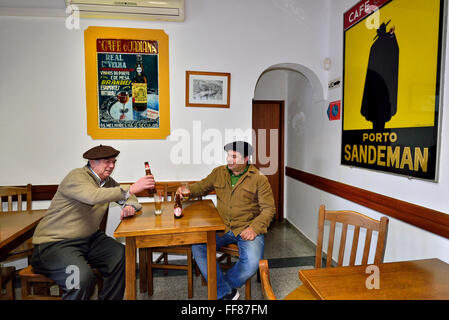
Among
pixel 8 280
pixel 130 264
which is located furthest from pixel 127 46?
pixel 8 280

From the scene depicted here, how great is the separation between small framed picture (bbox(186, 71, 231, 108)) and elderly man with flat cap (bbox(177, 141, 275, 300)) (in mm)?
778

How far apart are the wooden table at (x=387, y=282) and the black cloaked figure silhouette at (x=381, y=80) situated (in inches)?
45.1

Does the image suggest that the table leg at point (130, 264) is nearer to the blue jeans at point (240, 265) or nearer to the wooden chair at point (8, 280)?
the blue jeans at point (240, 265)

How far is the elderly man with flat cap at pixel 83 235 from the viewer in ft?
5.48

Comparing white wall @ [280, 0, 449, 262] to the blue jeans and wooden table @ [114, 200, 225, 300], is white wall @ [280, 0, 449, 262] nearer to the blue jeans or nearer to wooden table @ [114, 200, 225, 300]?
the blue jeans

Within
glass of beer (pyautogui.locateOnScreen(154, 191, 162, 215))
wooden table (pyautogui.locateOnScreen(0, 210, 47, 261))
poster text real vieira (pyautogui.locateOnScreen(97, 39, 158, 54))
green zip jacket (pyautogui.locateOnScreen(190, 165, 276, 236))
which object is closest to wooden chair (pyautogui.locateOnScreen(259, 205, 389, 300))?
green zip jacket (pyautogui.locateOnScreen(190, 165, 276, 236))

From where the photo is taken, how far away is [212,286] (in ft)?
6.09

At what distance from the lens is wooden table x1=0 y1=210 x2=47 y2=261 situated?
1.59m

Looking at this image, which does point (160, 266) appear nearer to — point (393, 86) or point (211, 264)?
point (211, 264)

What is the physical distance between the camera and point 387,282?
1.14 m

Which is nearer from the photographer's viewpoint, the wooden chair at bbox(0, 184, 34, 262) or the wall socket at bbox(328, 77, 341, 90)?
the wooden chair at bbox(0, 184, 34, 262)

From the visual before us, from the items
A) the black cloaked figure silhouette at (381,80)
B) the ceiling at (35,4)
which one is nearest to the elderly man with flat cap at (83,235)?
the ceiling at (35,4)

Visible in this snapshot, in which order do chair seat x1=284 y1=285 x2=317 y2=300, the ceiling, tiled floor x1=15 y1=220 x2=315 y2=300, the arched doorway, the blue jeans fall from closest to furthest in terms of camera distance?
chair seat x1=284 y1=285 x2=317 y2=300 → the blue jeans → tiled floor x1=15 y1=220 x2=315 y2=300 → the ceiling → the arched doorway
